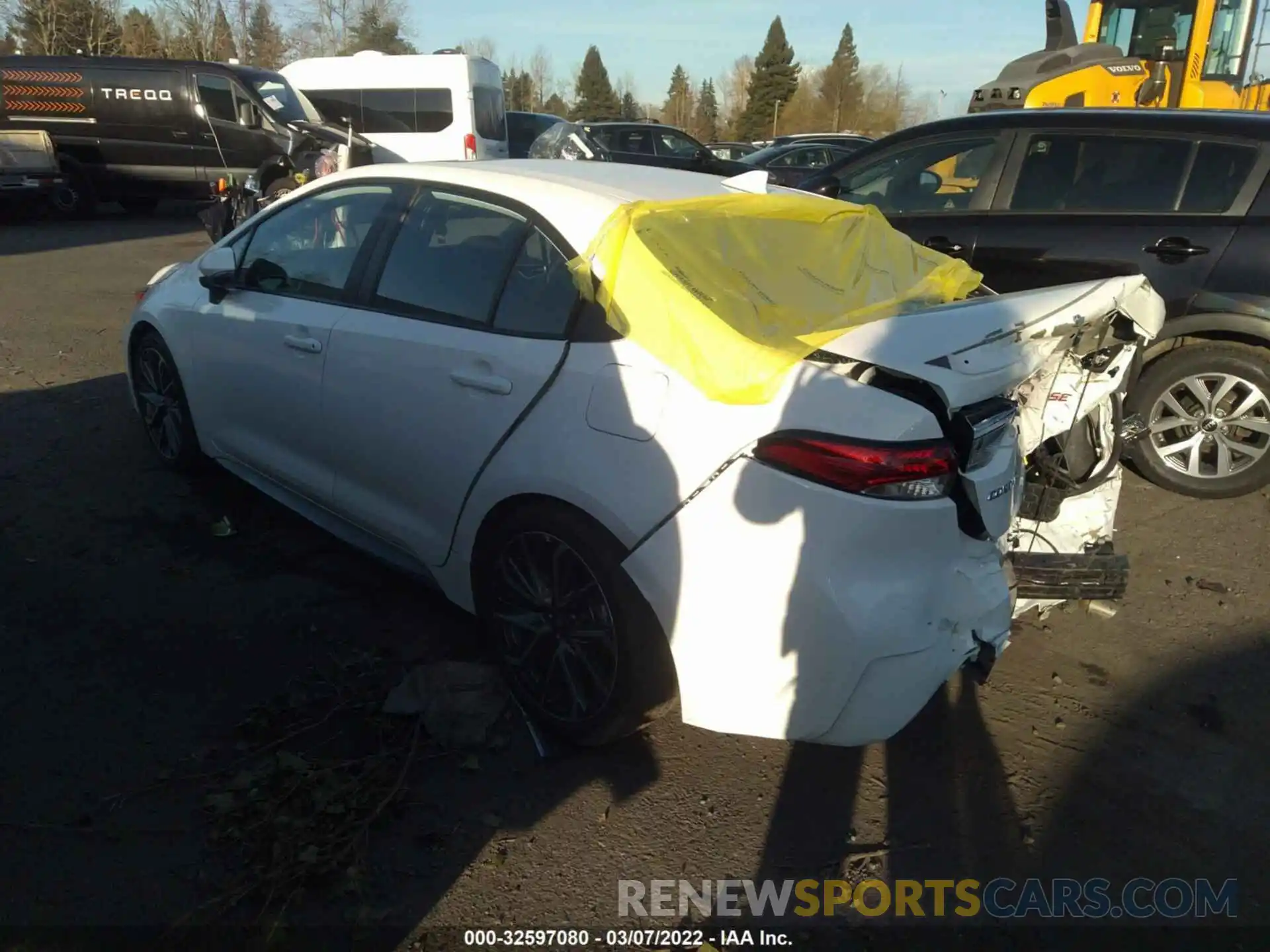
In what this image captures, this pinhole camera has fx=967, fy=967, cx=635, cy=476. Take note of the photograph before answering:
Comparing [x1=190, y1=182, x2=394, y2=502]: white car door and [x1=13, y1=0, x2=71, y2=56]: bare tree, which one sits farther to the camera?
[x1=13, y1=0, x2=71, y2=56]: bare tree

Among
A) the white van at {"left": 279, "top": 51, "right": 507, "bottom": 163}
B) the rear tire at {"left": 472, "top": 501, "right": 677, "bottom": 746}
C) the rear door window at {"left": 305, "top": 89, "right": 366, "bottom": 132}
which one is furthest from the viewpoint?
the rear door window at {"left": 305, "top": 89, "right": 366, "bottom": 132}

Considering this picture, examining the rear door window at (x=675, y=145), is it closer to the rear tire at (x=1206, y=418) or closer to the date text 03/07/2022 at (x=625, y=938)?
the rear tire at (x=1206, y=418)

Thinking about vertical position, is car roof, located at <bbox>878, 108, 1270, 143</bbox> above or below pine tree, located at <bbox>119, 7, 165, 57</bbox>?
below

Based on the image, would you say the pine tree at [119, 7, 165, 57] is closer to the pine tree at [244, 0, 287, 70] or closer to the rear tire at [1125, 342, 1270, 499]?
the pine tree at [244, 0, 287, 70]

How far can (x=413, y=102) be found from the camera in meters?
16.2

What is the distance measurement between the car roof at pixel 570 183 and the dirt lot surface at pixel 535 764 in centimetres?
Answer: 159

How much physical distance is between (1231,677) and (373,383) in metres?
3.25

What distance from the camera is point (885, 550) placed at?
2393mm

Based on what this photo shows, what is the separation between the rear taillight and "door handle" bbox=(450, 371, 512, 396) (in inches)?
35.3

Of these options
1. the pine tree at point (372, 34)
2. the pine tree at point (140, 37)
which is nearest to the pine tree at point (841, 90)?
the pine tree at point (372, 34)

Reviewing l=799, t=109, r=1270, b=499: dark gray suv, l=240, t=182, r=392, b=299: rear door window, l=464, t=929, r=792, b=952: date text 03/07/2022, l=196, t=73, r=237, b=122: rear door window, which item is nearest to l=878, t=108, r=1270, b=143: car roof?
l=799, t=109, r=1270, b=499: dark gray suv

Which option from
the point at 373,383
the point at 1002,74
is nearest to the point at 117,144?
the point at 1002,74

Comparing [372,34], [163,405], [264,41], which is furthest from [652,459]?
[372,34]

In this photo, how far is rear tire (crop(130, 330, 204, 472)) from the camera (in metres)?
4.63
